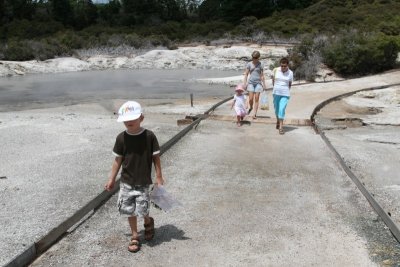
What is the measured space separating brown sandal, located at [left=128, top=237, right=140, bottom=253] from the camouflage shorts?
253 mm

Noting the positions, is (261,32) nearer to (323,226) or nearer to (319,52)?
(319,52)

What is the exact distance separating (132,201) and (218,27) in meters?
56.1

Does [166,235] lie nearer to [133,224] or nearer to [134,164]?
[133,224]

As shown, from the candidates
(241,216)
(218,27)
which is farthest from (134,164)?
(218,27)

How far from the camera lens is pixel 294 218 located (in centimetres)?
595

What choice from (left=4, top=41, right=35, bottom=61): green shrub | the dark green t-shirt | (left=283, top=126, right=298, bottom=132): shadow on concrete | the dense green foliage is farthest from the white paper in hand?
(left=4, top=41, right=35, bottom=61): green shrub

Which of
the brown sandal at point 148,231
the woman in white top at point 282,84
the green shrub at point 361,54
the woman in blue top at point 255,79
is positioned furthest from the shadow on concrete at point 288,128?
the green shrub at point 361,54

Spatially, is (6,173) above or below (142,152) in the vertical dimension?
below

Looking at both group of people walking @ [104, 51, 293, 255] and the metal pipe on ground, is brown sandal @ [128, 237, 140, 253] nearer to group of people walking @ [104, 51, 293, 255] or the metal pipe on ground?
group of people walking @ [104, 51, 293, 255]

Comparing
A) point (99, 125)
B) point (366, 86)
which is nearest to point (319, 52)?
point (366, 86)

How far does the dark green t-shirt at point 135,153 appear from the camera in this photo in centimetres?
488

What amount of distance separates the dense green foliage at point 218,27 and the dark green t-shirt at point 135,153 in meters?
19.7

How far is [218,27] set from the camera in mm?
59594

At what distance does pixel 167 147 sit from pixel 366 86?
12.7 m
